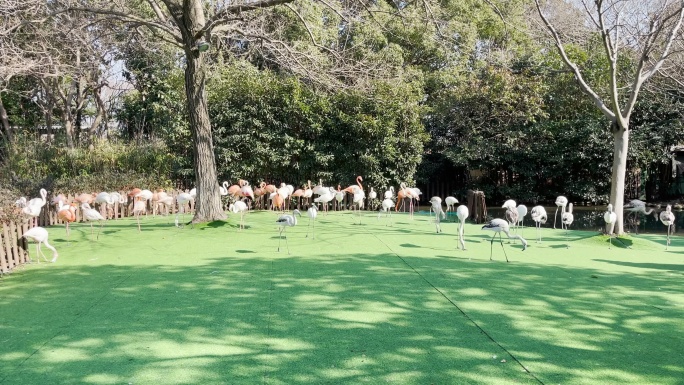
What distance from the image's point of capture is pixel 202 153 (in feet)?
36.4

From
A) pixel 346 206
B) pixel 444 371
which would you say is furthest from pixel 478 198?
pixel 444 371

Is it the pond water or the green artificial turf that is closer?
the green artificial turf

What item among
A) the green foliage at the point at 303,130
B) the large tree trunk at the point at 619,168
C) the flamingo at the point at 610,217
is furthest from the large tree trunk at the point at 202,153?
the large tree trunk at the point at 619,168

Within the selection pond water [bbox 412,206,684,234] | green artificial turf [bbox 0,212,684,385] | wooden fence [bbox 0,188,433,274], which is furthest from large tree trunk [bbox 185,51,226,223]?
pond water [bbox 412,206,684,234]

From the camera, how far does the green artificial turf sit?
3695 mm

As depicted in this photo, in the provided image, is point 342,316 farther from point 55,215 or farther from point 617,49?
point 55,215

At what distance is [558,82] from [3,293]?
60.1 feet

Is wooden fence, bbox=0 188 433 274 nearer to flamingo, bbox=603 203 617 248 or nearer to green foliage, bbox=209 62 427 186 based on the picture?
green foliage, bbox=209 62 427 186

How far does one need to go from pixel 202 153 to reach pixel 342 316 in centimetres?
720

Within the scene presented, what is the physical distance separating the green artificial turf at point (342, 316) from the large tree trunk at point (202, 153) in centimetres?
249

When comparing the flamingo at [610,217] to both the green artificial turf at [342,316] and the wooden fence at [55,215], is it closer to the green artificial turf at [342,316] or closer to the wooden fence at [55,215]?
the green artificial turf at [342,316]

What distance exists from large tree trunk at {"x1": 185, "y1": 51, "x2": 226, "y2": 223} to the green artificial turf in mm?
2490

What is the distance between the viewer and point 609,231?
9828 mm

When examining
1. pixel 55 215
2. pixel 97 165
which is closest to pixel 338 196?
pixel 55 215
